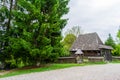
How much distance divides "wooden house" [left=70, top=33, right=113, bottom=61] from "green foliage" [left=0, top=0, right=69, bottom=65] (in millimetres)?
14871

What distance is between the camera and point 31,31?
23.0 metres

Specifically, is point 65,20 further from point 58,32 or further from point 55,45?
point 55,45

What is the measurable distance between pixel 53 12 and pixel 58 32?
2897mm

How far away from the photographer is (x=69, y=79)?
41.4 ft

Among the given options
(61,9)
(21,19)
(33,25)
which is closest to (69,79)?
(33,25)

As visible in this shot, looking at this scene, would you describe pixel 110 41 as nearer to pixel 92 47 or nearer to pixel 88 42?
pixel 88 42

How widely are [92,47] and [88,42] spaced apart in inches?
81.5

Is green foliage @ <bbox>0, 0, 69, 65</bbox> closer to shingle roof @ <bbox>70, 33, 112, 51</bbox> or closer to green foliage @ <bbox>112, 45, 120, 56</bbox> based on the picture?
shingle roof @ <bbox>70, 33, 112, 51</bbox>

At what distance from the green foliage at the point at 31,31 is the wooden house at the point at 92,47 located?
14871 millimetres

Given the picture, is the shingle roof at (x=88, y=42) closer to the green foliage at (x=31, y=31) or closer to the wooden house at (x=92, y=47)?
the wooden house at (x=92, y=47)

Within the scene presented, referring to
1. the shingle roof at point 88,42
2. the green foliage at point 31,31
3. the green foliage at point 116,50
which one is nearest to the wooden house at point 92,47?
the shingle roof at point 88,42

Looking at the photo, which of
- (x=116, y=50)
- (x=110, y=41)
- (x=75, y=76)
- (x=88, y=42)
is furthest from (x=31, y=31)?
(x=110, y=41)

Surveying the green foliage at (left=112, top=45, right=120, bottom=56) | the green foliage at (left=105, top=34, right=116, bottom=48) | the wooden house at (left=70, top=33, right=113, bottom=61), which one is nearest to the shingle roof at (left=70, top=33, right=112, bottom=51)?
the wooden house at (left=70, top=33, right=113, bottom=61)

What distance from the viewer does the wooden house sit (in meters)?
38.9
